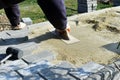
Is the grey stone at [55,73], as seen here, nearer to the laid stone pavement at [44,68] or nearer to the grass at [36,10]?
the laid stone pavement at [44,68]

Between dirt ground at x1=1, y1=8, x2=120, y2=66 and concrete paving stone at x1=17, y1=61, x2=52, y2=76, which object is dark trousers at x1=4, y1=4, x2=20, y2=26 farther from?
concrete paving stone at x1=17, y1=61, x2=52, y2=76

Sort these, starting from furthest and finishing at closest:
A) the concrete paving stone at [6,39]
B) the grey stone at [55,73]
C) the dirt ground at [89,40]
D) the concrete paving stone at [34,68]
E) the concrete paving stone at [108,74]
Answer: the concrete paving stone at [6,39], the dirt ground at [89,40], the concrete paving stone at [34,68], the grey stone at [55,73], the concrete paving stone at [108,74]

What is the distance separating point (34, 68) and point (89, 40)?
4.12ft

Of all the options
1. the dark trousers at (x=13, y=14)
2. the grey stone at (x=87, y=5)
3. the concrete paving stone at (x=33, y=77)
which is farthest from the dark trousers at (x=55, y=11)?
the grey stone at (x=87, y=5)

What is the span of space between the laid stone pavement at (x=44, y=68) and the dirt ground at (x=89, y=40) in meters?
0.15

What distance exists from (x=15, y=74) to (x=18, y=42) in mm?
1026

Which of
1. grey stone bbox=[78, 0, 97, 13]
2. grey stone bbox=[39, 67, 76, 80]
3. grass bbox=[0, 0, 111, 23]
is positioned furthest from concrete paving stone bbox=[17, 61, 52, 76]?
grey stone bbox=[78, 0, 97, 13]

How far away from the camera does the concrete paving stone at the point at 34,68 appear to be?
383 cm

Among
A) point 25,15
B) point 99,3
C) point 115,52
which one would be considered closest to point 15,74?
point 115,52

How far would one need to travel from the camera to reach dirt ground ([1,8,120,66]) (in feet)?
14.0

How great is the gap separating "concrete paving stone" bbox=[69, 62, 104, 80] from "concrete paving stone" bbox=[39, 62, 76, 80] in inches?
3.2

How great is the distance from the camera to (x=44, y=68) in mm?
3939

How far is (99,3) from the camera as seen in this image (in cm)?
845

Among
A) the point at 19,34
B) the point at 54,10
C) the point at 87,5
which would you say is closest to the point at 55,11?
the point at 54,10
